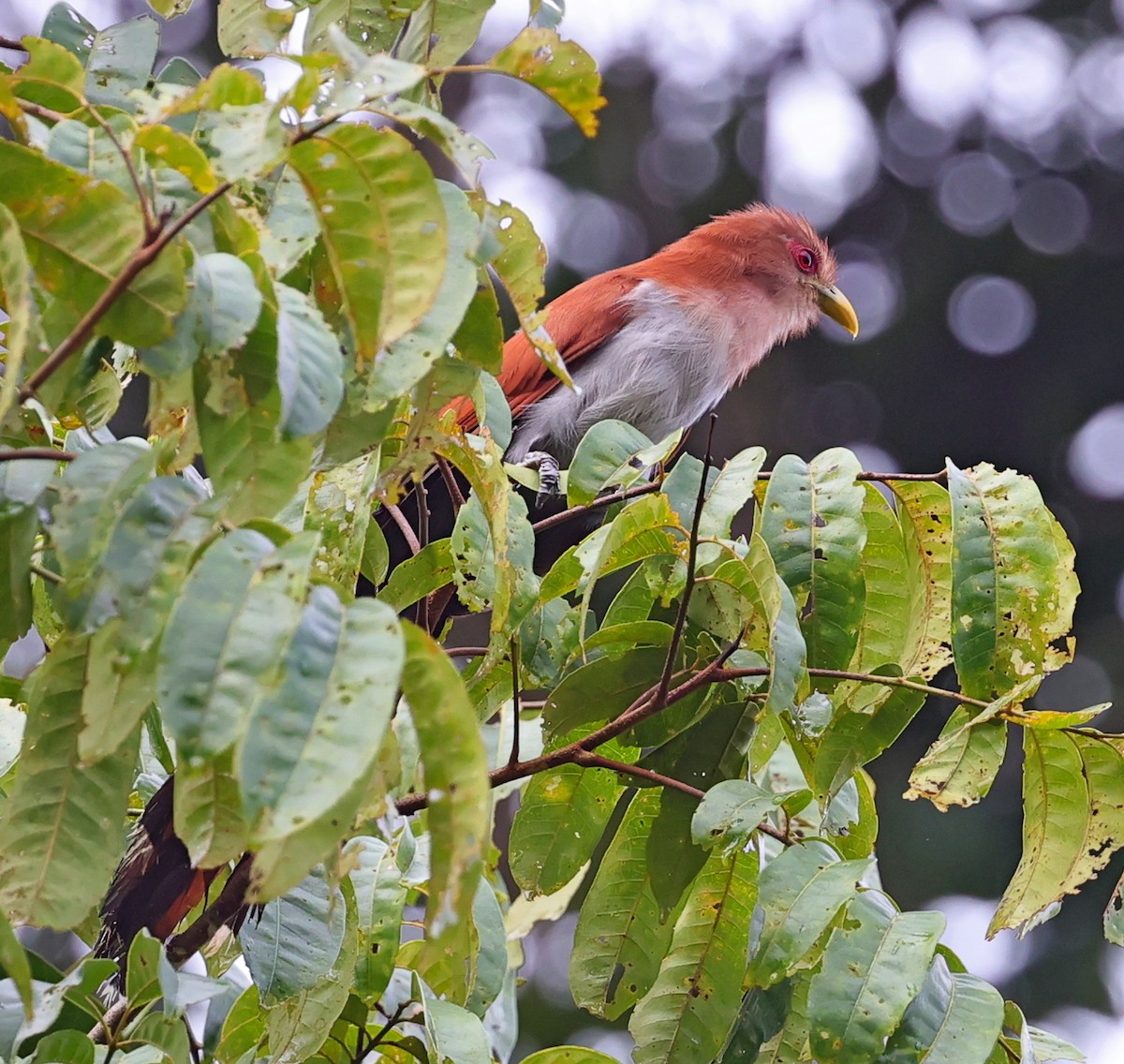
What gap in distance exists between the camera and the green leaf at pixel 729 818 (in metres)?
1.60

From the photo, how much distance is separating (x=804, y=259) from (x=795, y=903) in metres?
3.38

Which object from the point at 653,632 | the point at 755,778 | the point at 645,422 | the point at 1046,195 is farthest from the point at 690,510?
the point at 1046,195

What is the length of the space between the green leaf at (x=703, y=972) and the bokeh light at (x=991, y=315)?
25.5 ft

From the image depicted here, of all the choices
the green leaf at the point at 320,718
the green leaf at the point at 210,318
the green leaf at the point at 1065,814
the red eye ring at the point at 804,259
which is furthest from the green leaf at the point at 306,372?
the red eye ring at the point at 804,259

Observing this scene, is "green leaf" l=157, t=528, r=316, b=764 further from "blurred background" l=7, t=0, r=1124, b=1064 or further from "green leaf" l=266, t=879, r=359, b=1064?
"blurred background" l=7, t=0, r=1124, b=1064

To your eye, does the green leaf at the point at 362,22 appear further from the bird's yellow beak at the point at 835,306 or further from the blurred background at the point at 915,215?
the blurred background at the point at 915,215

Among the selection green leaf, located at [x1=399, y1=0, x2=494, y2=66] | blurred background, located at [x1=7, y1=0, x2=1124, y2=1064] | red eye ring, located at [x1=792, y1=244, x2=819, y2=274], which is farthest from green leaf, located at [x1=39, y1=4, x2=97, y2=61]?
blurred background, located at [x1=7, y1=0, x2=1124, y2=1064]

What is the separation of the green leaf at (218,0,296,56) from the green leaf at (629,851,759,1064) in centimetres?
122

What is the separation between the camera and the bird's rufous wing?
152 inches

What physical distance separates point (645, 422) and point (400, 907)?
2.45 meters

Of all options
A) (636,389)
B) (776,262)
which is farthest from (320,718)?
(776,262)

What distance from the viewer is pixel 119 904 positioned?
1861 mm

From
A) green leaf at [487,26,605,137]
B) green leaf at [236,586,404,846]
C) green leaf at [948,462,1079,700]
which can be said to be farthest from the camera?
green leaf at [948,462,1079,700]

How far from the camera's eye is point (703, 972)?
1773mm
